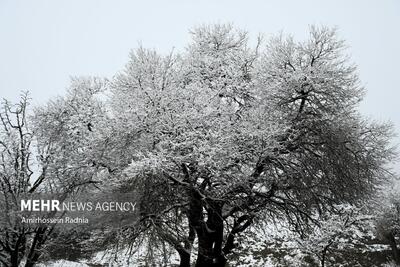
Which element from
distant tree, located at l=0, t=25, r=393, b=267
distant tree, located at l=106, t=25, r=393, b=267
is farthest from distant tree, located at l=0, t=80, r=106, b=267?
distant tree, located at l=106, t=25, r=393, b=267

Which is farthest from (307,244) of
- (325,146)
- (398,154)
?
(325,146)

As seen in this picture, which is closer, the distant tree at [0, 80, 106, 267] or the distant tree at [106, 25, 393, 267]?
the distant tree at [0, 80, 106, 267]

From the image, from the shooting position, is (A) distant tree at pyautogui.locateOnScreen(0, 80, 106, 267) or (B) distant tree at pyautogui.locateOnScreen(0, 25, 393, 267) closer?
(A) distant tree at pyautogui.locateOnScreen(0, 80, 106, 267)

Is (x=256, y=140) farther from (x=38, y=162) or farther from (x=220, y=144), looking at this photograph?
(x=38, y=162)

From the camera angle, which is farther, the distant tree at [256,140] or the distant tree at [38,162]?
the distant tree at [256,140]

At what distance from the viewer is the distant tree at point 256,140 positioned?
9.85m

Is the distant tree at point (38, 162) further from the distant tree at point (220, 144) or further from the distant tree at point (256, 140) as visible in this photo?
the distant tree at point (256, 140)

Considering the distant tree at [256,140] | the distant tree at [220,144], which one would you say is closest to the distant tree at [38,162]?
the distant tree at [220,144]

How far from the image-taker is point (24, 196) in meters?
9.22

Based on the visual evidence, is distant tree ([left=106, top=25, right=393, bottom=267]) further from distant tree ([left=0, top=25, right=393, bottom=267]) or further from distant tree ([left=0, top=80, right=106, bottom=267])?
distant tree ([left=0, top=80, right=106, bottom=267])

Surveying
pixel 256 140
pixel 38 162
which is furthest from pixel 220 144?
pixel 38 162

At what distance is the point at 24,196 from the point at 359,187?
8.96m

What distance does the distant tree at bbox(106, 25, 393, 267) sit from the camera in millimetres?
9852

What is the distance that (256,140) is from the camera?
1024 cm
